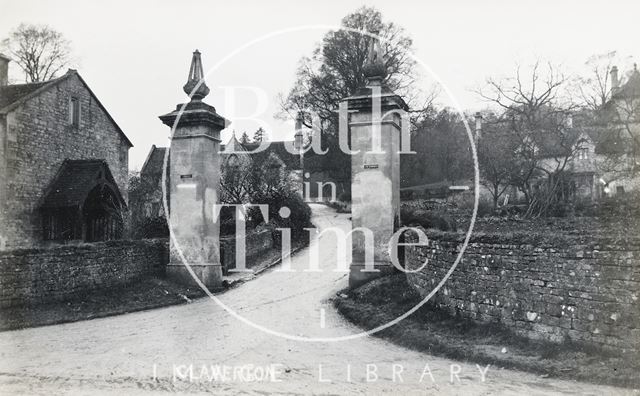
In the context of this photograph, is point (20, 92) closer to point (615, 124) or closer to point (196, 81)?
point (196, 81)

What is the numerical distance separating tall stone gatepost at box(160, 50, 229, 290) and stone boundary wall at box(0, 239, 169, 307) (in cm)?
90

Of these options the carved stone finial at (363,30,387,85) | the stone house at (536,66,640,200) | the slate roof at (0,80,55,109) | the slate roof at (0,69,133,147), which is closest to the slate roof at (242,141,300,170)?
the slate roof at (0,69,133,147)

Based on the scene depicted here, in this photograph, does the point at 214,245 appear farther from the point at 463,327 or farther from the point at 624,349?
the point at 624,349

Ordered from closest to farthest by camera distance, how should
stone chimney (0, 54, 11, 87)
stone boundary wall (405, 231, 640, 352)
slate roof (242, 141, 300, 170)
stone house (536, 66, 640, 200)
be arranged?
stone boundary wall (405, 231, 640, 352), stone chimney (0, 54, 11, 87), stone house (536, 66, 640, 200), slate roof (242, 141, 300, 170)

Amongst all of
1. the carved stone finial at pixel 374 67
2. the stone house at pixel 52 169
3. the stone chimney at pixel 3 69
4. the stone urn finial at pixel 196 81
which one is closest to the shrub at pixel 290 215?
the stone house at pixel 52 169

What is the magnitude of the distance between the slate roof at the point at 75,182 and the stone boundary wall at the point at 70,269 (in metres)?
9.37

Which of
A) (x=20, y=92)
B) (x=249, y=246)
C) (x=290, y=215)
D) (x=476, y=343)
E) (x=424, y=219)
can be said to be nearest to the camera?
(x=476, y=343)

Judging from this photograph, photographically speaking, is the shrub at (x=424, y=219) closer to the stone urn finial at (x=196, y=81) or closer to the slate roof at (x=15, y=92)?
the stone urn finial at (x=196, y=81)

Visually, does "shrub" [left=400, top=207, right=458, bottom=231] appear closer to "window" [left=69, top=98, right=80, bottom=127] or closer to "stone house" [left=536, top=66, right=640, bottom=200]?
"stone house" [left=536, top=66, right=640, bottom=200]

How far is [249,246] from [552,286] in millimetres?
13485

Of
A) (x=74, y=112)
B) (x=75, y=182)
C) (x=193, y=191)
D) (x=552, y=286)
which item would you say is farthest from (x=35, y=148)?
(x=552, y=286)

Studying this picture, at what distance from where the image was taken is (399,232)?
12336mm

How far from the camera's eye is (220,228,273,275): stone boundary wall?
16.5 m

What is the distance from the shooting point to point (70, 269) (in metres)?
11.5
